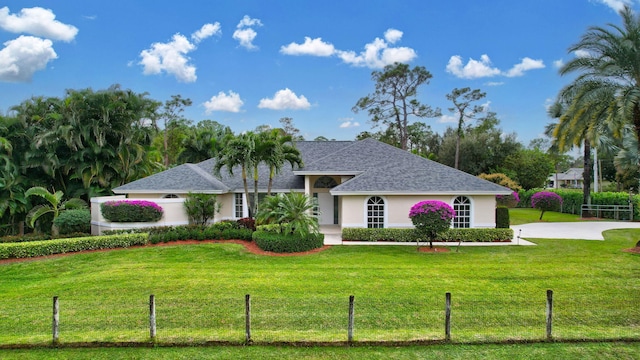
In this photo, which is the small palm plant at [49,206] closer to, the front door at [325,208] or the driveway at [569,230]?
the front door at [325,208]

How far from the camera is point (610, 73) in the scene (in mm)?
15641

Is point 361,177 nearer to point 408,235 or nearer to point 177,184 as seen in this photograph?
point 408,235

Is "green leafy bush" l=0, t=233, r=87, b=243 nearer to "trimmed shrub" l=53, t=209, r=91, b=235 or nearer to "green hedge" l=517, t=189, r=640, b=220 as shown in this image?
"trimmed shrub" l=53, t=209, r=91, b=235

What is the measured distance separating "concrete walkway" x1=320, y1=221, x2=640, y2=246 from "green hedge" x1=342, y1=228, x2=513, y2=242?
12.5 inches

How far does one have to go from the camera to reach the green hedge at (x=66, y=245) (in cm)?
1534

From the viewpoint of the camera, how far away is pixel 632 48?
48.5ft

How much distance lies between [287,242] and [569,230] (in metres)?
17.9

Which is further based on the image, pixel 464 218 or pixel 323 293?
pixel 464 218

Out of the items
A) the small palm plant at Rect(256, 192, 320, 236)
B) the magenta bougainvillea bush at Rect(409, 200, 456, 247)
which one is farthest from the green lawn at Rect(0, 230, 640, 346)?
the small palm plant at Rect(256, 192, 320, 236)

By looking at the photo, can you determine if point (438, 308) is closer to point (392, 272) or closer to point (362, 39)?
point (392, 272)

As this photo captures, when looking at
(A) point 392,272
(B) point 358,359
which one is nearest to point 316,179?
(A) point 392,272

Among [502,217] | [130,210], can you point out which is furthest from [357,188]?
[130,210]

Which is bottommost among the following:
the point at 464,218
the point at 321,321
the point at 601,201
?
the point at 321,321

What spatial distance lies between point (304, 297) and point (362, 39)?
996 inches
